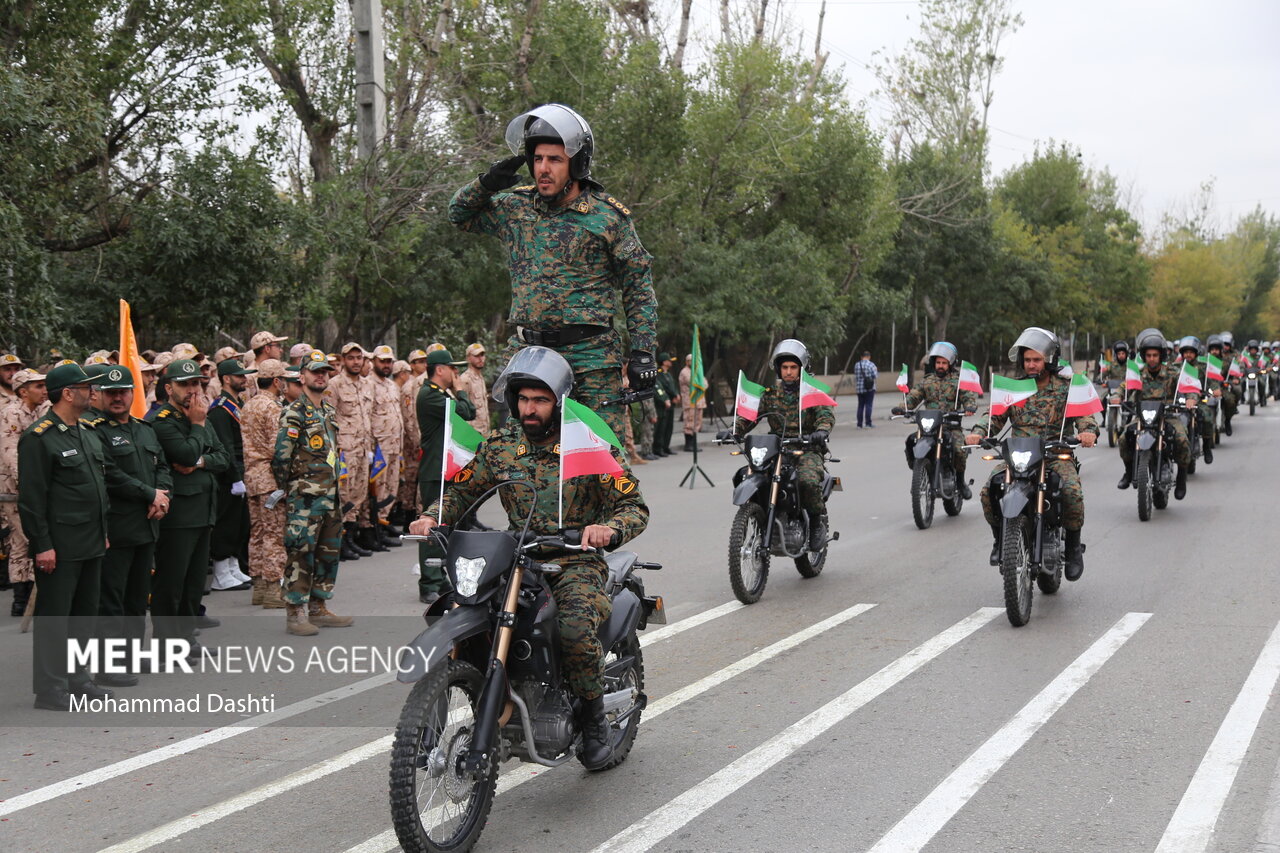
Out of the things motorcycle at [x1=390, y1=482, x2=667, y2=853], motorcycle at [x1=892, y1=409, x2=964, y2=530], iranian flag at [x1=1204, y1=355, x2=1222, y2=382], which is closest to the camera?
motorcycle at [x1=390, y1=482, x2=667, y2=853]

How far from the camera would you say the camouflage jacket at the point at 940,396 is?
1426cm

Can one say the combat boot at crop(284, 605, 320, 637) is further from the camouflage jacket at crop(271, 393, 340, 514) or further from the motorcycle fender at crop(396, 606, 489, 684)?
the motorcycle fender at crop(396, 606, 489, 684)

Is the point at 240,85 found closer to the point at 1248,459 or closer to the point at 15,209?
the point at 15,209

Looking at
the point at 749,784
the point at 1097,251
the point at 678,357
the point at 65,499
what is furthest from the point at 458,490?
the point at 1097,251

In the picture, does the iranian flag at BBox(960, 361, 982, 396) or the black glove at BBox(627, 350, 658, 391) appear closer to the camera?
the black glove at BBox(627, 350, 658, 391)

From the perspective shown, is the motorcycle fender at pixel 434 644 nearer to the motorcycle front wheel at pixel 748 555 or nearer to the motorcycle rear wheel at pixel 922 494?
the motorcycle front wheel at pixel 748 555

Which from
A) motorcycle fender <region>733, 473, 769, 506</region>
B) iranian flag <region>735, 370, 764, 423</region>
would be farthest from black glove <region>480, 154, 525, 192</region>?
iranian flag <region>735, 370, 764, 423</region>

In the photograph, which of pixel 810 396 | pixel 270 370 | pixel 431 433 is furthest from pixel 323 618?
pixel 810 396

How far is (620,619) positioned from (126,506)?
378 cm

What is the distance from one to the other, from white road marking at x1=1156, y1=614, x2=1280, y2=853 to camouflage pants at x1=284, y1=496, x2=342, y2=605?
17.9 ft

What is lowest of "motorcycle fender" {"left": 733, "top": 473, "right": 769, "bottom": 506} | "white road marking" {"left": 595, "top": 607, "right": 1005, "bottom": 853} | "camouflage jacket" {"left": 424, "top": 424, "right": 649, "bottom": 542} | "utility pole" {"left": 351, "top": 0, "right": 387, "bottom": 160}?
"white road marking" {"left": 595, "top": 607, "right": 1005, "bottom": 853}

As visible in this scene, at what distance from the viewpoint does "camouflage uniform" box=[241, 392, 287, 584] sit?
9.77 m

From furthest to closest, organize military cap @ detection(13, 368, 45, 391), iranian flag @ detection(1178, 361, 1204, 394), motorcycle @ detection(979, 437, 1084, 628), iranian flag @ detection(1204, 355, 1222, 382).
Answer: iranian flag @ detection(1204, 355, 1222, 382) < iranian flag @ detection(1178, 361, 1204, 394) < military cap @ detection(13, 368, 45, 391) < motorcycle @ detection(979, 437, 1084, 628)

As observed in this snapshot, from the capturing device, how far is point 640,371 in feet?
20.6
